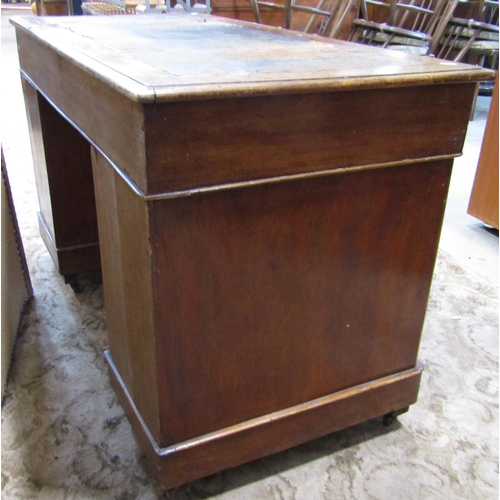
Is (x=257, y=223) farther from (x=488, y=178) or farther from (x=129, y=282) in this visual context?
(x=488, y=178)

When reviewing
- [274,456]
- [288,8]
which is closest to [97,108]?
[274,456]

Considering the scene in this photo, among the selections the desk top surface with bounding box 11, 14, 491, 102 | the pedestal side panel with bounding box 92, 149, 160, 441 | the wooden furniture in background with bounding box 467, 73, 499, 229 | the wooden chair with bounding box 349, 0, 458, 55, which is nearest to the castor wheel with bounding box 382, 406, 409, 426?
the pedestal side panel with bounding box 92, 149, 160, 441

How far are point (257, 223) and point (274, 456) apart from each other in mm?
550

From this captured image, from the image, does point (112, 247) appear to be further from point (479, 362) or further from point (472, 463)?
point (479, 362)

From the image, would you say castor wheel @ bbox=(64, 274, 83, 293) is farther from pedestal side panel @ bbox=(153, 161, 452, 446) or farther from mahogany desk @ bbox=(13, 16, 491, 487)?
pedestal side panel @ bbox=(153, 161, 452, 446)

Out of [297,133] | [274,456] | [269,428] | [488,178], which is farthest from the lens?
[488,178]

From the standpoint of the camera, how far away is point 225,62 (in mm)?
931

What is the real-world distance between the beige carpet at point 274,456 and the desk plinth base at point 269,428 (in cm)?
7

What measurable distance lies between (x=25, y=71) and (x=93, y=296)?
68 cm

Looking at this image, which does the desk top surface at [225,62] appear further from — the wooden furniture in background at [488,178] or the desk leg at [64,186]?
the wooden furniture in background at [488,178]

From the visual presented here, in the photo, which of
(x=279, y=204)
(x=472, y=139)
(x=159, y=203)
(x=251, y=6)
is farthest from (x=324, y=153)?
(x=251, y=6)

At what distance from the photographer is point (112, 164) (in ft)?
2.85

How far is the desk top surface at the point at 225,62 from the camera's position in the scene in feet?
2.48

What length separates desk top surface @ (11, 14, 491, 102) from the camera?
2.48ft
